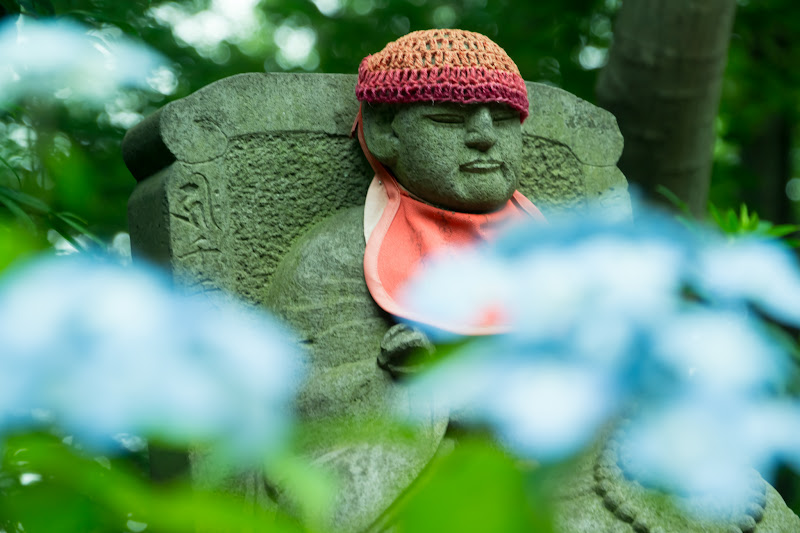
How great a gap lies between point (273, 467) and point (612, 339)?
19 cm

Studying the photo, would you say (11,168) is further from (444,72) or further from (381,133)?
(381,133)

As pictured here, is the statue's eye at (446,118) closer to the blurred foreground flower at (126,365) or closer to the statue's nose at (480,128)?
the statue's nose at (480,128)

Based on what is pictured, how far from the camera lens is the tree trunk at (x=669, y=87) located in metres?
3.32

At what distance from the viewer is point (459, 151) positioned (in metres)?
2.23

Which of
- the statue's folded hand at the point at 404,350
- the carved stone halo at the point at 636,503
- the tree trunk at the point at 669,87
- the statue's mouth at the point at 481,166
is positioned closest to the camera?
the carved stone halo at the point at 636,503

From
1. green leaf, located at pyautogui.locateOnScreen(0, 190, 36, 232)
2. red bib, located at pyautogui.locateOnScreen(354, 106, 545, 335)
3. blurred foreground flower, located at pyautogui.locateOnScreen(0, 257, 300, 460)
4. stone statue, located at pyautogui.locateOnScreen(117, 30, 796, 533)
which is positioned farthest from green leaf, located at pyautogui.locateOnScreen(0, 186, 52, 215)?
red bib, located at pyautogui.locateOnScreen(354, 106, 545, 335)

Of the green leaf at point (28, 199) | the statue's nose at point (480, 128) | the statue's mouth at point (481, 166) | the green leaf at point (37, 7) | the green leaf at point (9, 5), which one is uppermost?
the green leaf at point (9, 5)

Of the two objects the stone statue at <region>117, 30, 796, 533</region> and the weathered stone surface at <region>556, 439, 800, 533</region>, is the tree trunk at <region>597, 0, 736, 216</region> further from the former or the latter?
the weathered stone surface at <region>556, 439, 800, 533</region>

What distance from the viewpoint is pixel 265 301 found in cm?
243

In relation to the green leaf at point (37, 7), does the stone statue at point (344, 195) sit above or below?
below

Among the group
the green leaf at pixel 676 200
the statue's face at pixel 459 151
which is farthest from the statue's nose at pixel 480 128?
the green leaf at pixel 676 200

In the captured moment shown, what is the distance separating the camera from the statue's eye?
2.21 metres

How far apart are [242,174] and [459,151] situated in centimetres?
63

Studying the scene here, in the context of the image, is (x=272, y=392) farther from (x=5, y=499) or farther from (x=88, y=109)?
(x=88, y=109)
